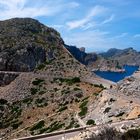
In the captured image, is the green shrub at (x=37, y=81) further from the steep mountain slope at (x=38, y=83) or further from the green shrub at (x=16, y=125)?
the green shrub at (x=16, y=125)

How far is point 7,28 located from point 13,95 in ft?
176

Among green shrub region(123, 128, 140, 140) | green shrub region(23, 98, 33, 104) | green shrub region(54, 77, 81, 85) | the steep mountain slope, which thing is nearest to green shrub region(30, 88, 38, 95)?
the steep mountain slope

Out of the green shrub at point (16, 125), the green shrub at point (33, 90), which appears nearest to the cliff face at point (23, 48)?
the green shrub at point (33, 90)

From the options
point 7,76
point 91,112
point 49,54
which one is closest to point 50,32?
point 49,54

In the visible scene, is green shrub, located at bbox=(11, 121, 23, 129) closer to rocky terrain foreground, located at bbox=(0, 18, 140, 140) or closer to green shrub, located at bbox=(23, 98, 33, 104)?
rocky terrain foreground, located at bbox=(0, 18, 140, 140)

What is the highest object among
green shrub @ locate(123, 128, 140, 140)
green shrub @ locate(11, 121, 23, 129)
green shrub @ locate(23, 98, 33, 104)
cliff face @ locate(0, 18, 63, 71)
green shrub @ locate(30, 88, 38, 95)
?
cliff face @ locate(0, 18, 63, 71)

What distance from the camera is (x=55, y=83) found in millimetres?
100125

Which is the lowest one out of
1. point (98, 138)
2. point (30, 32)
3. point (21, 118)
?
point (21, 118)

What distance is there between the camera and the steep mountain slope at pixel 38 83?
6848 cm

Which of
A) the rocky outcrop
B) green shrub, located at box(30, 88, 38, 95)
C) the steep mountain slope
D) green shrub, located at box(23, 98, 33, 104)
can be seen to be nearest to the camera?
the steep mountain slope

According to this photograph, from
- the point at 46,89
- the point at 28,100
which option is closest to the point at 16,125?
the point at 28,100

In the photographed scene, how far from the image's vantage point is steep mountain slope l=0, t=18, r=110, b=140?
68481 mm

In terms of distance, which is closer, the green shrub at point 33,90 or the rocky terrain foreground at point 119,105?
the rocky terrain foreground at point 119,105

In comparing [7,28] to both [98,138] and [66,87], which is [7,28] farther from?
[98,138]
